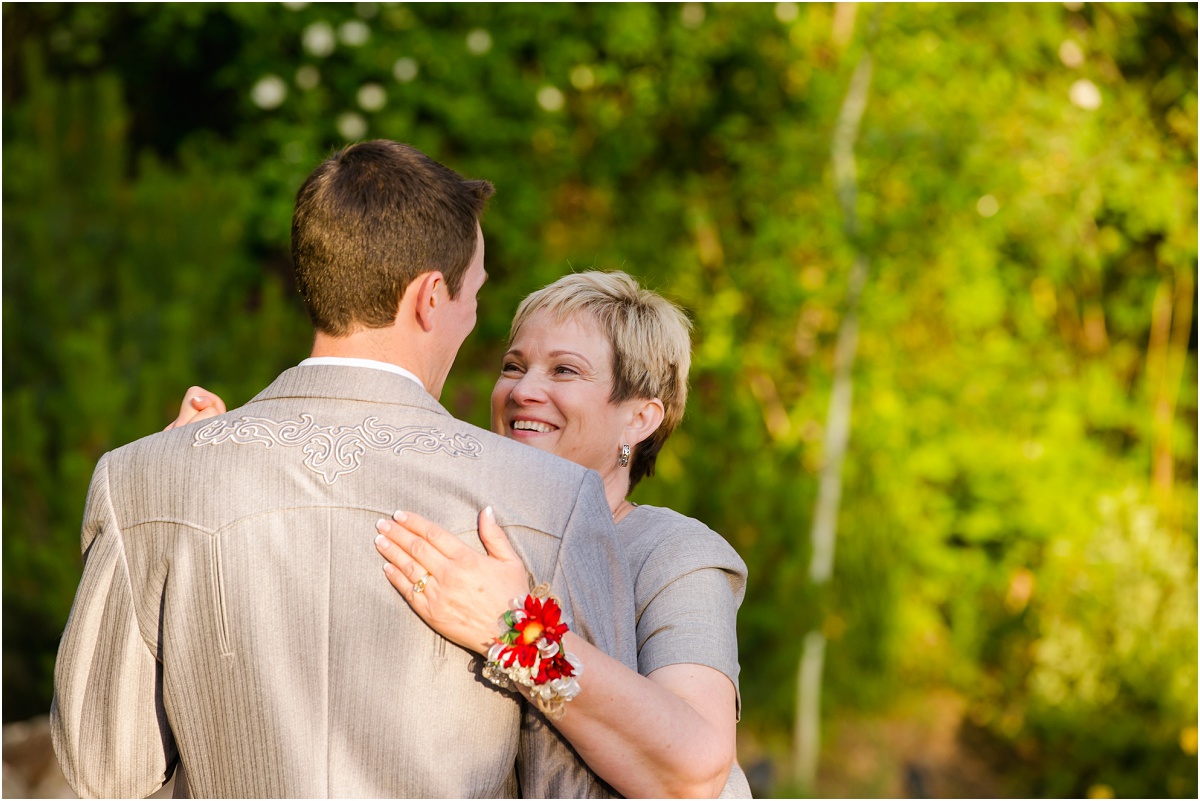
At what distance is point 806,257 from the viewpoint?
23.8 ft

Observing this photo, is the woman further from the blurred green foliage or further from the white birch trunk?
the white birch trunk

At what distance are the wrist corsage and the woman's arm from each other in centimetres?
2

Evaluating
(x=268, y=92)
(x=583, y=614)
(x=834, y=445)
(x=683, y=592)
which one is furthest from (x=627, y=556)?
(x=268, y=92)

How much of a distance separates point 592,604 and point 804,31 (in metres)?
6.63

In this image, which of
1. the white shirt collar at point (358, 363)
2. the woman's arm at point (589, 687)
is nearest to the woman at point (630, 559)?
the woman's arm at point (589, 687)

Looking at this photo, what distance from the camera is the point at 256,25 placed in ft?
25.1

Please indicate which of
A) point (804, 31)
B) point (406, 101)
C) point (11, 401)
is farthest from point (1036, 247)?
point (11, 401)

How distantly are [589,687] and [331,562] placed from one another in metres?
0.40

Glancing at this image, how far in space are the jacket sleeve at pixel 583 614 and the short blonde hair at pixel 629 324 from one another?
733mm

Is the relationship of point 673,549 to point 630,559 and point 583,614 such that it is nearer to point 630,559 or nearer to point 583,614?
point 630,559

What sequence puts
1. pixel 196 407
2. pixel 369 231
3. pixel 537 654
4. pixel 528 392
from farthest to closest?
pixel 528 392 < pixel 196 407 < pixel 369 231 < pixel 537 654

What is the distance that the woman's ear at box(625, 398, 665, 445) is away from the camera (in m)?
2.45

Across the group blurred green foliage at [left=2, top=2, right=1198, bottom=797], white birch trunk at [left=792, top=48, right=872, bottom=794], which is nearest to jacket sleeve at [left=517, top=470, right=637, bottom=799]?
blurred green foliage at [left=2, top=2, right=1198, bottom=797]

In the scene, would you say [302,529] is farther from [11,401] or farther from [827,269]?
[827,269]
